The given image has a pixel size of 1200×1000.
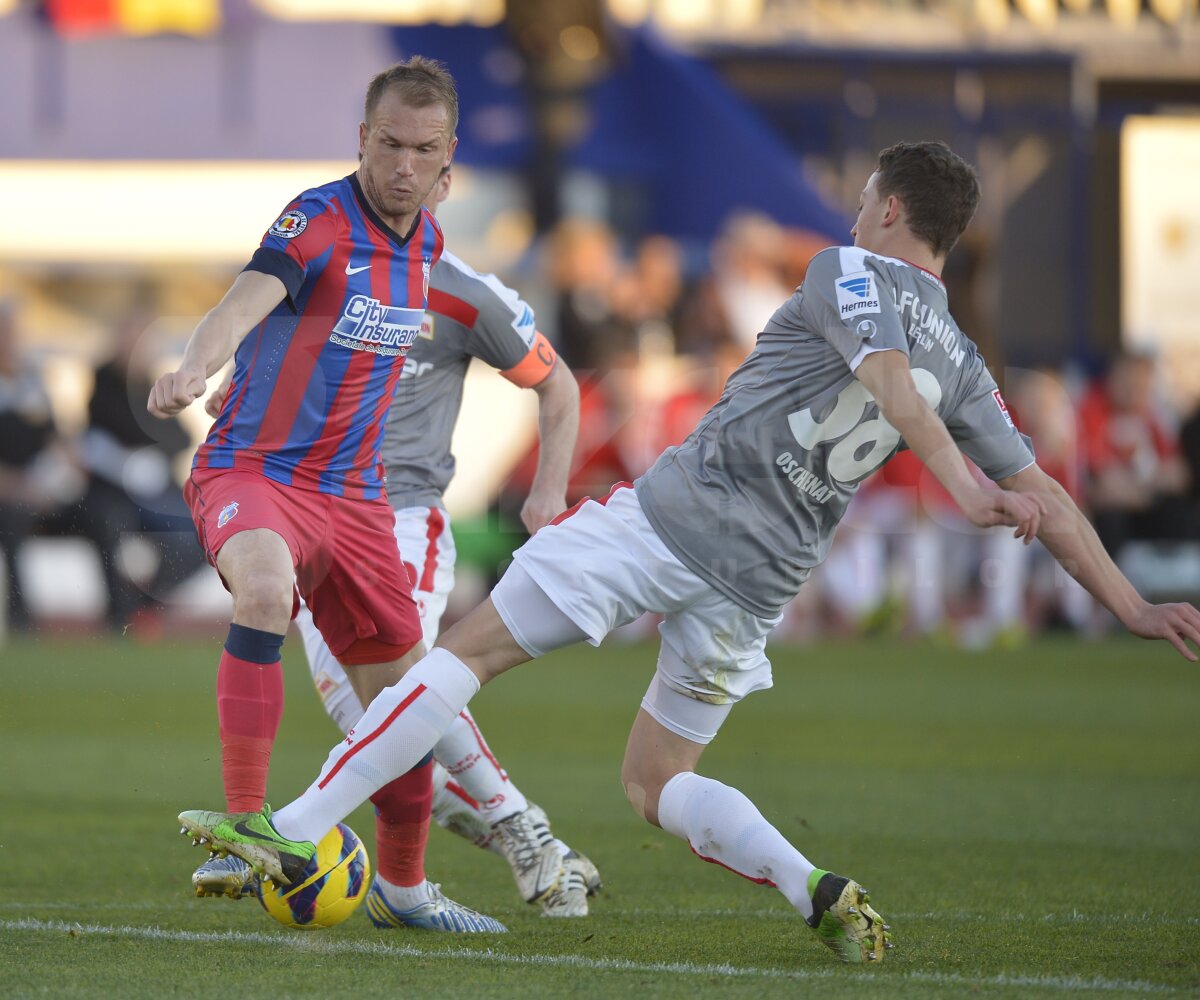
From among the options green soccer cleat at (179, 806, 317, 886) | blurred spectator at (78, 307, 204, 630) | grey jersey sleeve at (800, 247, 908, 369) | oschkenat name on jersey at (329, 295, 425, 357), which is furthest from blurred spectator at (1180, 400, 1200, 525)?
green soccer cleat at (179, 806, 317, 886)

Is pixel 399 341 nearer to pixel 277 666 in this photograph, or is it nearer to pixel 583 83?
pixel 277 666

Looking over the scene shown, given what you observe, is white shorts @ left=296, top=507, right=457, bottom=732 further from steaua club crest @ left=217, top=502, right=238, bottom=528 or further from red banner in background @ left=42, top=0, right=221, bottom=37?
red banner in background @ left=42, top=0, right=221, bottom=37

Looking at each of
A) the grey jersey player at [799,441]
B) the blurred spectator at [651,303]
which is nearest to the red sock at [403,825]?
the grey jersey player at [799,441]

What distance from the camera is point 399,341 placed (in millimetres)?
5309

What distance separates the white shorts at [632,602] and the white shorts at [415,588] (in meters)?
1.24

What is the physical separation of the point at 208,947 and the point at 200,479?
3.87 feet

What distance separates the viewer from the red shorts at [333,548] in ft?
16.6

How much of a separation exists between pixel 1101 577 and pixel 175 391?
2.18m

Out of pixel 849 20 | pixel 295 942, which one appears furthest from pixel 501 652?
pixel 849 20

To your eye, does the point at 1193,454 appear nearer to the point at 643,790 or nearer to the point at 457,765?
the point at 457,765

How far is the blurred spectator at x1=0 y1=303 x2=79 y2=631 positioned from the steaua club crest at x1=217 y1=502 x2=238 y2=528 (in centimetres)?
957

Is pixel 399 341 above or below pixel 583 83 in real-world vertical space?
below

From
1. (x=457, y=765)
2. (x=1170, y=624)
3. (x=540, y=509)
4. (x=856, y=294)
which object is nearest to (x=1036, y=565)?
(x=457, y=765)

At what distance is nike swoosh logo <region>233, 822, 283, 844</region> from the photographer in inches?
182
